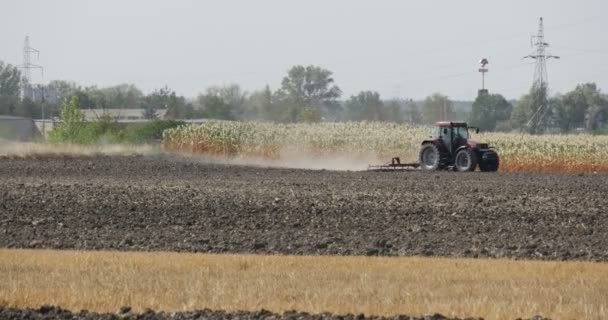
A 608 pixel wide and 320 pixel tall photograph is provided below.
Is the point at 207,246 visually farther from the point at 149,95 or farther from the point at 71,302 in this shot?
the point at 149,95

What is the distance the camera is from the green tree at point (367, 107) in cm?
11194

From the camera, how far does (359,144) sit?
56.9 m

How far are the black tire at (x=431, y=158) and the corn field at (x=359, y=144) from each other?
809 cm

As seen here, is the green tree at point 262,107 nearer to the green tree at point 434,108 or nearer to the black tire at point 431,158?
the green tree at point 434,108

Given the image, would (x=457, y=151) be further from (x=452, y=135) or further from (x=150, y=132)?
(x=150, y=132)

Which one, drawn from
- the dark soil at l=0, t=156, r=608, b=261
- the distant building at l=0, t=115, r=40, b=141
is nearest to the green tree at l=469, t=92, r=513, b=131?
the distant building at l=0, t=115, r=40, b=141

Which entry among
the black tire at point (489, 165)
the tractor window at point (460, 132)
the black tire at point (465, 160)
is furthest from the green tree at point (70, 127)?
the black tire at point (489, 165)

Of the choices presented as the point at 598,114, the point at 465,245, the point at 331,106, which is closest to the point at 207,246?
the point at 465,245

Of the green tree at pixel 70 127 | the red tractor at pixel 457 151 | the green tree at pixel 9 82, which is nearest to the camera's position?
the red tractor at pixel 457 151

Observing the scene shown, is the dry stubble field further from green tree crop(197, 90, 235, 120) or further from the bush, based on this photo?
green tree crop(197, 90, 235, 120)

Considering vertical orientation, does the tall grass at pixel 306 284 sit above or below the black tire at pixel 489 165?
below

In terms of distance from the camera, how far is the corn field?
50875 mm

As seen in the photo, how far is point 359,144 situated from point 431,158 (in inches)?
551

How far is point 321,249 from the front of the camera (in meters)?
21.1
